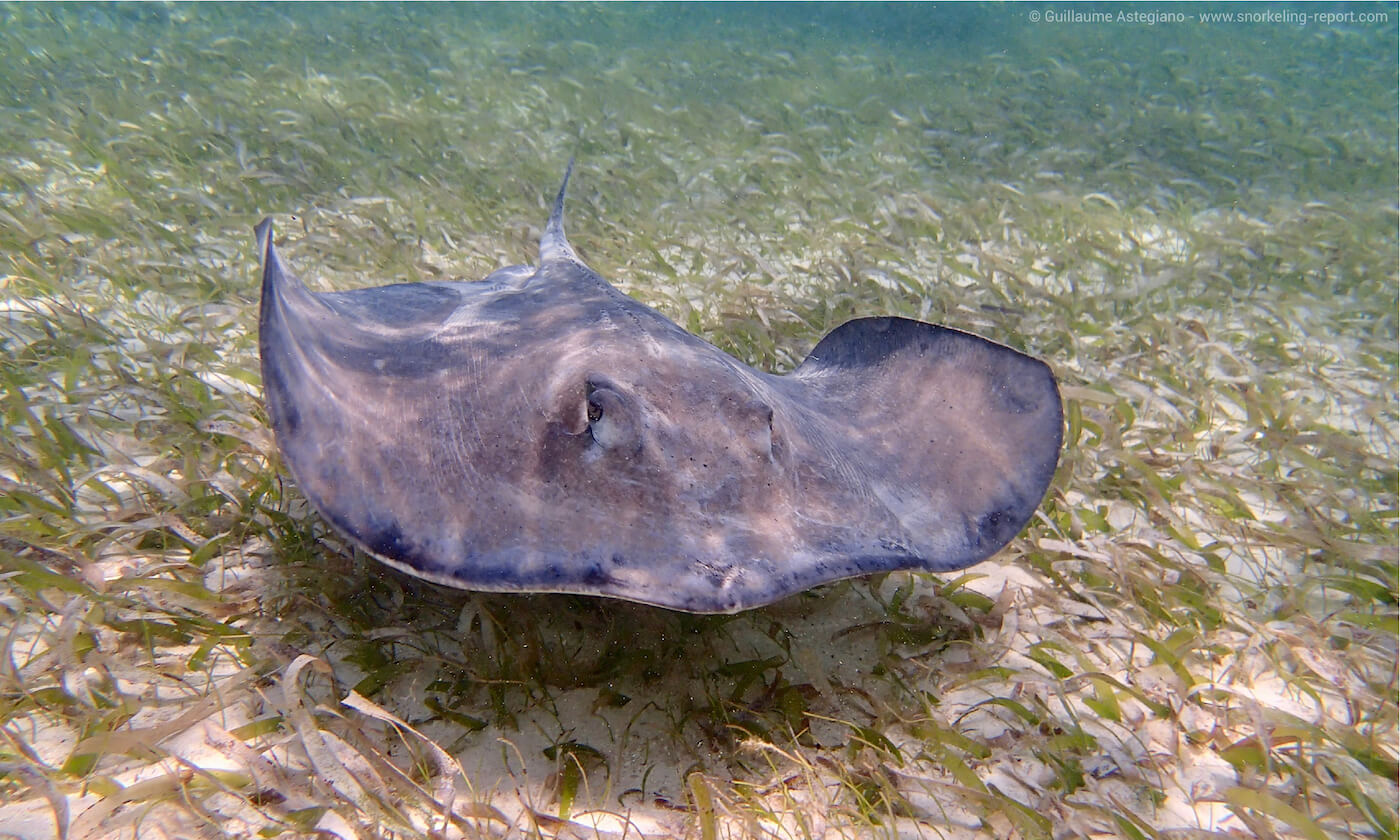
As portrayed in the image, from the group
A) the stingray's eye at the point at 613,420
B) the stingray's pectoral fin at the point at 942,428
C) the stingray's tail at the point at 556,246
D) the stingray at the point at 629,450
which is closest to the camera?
the stingray at the point at 629,450

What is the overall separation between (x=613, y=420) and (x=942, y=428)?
4.59 ft

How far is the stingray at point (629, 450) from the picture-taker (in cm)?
171

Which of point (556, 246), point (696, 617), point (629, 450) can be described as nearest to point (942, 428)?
point (696, 617)

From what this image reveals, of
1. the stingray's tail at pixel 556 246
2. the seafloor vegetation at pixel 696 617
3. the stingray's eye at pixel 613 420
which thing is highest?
the stingray's tail at pixel 556 246

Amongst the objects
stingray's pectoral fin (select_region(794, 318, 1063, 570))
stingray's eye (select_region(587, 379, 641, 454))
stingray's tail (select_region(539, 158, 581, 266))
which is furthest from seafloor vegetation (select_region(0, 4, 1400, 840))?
stingray's tail (select_region(539, 158, 581, 266))

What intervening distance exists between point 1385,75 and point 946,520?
2910 centimetres

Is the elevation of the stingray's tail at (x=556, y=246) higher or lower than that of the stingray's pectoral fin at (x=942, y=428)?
higher

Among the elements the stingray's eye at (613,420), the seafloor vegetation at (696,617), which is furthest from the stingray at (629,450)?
the seafloor vegetation at (696,617)

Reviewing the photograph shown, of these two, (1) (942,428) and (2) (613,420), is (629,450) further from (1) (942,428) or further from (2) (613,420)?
(1) (942,428)

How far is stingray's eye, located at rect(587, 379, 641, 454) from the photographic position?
2002 mm

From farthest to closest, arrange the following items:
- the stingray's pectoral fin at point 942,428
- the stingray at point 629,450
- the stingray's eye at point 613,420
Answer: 1. the stingray's pectoral fin at point 942,428
2. the stingray's eye at point 613,420
3. the stingray at point 629,450

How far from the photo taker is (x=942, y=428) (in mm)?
2695

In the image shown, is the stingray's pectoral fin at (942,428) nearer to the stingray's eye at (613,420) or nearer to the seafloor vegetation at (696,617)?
the seafloor vegetation at (696,617)

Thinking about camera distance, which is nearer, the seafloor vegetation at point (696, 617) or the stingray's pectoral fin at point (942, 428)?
the seafloor vegetation at point (696, 617)
